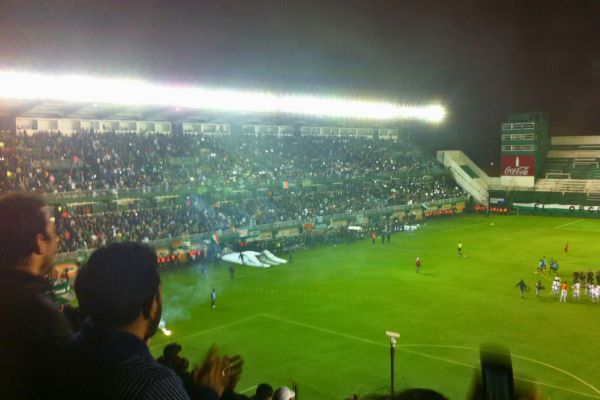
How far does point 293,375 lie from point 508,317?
12567 mm

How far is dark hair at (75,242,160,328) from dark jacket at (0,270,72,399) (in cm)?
28

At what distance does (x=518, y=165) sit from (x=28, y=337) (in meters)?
79.4

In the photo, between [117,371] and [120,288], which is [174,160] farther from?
[117,371]

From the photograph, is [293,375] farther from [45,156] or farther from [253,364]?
[45,156]

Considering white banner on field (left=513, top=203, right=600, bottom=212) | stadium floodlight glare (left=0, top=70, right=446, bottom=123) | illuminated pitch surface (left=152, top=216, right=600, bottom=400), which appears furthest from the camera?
white banner on field (left=513, top=203, right=600, bottom=212)

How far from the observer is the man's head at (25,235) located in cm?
327

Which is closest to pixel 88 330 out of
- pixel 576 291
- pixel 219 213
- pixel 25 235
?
pixel 25 235

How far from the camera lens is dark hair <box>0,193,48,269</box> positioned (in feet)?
10.7

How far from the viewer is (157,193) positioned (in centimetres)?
4481

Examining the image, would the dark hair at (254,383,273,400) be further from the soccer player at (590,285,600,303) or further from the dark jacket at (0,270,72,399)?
the soccer player at (590,285,600,303)

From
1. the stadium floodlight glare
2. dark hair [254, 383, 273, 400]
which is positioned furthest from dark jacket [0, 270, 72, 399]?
the stadium floodlight glare

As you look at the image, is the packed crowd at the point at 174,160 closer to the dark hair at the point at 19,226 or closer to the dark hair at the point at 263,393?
the dark hair at the point at 263,393

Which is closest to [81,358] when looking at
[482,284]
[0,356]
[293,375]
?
[0,356]

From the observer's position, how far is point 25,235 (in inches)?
132
